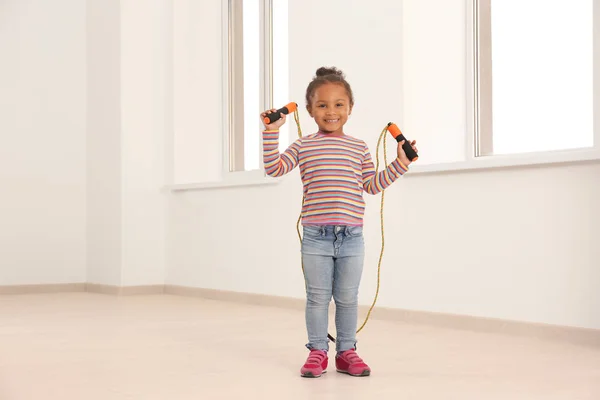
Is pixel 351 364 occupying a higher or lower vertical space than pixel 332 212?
lower

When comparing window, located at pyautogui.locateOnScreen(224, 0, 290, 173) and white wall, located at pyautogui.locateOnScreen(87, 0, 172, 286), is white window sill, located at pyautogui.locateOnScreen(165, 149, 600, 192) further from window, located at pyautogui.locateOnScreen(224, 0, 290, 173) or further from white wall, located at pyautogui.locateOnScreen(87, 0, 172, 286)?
white wall, located at pyautogui.locateOnScreen(87, 0, 172, 286)

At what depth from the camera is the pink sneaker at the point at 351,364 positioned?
238 cm

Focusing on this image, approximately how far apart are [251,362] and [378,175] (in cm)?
73

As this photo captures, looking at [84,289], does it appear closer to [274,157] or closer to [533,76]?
[533,76]

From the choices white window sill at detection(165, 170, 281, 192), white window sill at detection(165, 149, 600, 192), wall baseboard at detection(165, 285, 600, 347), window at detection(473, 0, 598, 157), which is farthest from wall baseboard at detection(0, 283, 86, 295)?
window at detection(473, 0, 598, 157)

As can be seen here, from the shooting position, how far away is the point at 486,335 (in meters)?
3.30

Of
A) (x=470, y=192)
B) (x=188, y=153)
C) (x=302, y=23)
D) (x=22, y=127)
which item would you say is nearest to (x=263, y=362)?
(x=470, y=192)

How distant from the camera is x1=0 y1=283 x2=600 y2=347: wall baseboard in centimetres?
313

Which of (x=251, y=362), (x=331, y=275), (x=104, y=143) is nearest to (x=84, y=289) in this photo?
(x=104, y=143)

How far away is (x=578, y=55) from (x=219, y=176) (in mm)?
2862

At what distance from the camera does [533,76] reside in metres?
3.53

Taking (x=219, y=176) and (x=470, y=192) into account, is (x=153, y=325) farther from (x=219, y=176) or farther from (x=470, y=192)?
(x=219, y=176)

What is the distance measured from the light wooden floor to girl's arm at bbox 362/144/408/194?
547 mm

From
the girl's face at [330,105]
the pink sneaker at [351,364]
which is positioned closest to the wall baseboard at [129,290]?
the pink sneaker at [351,364]
